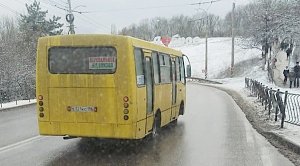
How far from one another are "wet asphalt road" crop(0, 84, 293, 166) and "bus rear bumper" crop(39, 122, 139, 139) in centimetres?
43

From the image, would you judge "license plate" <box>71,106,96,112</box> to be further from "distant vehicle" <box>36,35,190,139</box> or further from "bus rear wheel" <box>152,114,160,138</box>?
"bus rear wheel" <box>152,114,160,138</box>

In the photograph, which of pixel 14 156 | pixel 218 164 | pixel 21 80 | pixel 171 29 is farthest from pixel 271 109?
pixel 171 29

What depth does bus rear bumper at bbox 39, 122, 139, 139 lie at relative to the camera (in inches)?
376

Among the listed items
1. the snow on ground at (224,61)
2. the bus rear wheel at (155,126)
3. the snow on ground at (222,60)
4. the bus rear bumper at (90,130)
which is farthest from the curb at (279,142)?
the snow on ground at (222,60)

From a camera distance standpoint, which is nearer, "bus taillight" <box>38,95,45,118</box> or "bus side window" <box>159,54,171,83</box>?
"bus taillight" <box>38,95,45,118</box>

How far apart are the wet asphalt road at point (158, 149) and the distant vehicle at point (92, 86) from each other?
0.54 metres

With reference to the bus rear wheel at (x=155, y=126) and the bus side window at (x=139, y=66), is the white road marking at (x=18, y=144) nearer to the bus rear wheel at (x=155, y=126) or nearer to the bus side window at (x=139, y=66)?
the bus rear wheel at (x=155, y=126)

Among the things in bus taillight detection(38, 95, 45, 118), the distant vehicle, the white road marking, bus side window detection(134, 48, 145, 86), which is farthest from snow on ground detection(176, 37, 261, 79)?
bus taillight detection(38, 95, 45, 118)

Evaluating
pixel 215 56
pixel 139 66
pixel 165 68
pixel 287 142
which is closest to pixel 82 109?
pixel 139 66

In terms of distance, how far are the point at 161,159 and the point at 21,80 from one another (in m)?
28.0

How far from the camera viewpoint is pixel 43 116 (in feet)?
32.8

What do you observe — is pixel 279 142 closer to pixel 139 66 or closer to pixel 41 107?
pixel 139 66

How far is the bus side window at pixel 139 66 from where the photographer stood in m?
9.93

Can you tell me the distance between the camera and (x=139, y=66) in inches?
400
